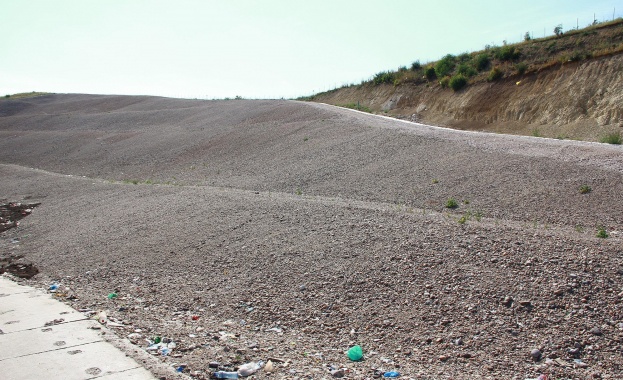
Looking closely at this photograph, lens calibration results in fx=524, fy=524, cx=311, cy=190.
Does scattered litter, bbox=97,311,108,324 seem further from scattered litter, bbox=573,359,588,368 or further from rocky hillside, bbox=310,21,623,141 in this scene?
rocky hillside, bbox=310,21,623,141

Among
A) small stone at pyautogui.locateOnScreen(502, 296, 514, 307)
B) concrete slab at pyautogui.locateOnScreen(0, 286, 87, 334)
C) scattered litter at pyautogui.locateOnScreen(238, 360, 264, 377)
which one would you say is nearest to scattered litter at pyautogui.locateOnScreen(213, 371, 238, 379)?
scattered litter at pyautogui.locateOnScreen(238, 360, 264, 377)

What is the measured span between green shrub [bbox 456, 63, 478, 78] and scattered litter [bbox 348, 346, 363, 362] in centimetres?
2932

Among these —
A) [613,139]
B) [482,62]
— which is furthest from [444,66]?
[613,139]

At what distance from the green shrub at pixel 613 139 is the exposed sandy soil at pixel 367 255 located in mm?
3882

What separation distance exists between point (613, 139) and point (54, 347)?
18885 millimetres

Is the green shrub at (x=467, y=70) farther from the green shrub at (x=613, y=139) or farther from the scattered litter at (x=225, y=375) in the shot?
the scattered litter at (x=225, y=375)

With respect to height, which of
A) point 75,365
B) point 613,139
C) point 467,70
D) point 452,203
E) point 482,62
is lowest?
point 75,365

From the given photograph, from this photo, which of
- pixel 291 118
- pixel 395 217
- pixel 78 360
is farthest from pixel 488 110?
pixel 78 360

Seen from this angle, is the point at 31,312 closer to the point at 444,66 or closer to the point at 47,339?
the point at 47,339

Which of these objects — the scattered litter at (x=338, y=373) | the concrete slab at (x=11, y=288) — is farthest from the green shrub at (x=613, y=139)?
the concrete slab at (x=11, y=288)

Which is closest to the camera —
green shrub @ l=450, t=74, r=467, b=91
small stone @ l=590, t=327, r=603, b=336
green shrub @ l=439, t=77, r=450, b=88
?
small stone @ l=590, t=327, r=603, b=336

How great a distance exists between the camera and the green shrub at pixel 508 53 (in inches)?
1215

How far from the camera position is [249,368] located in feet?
19.6

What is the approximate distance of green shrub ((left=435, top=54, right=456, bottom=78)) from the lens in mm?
35781
